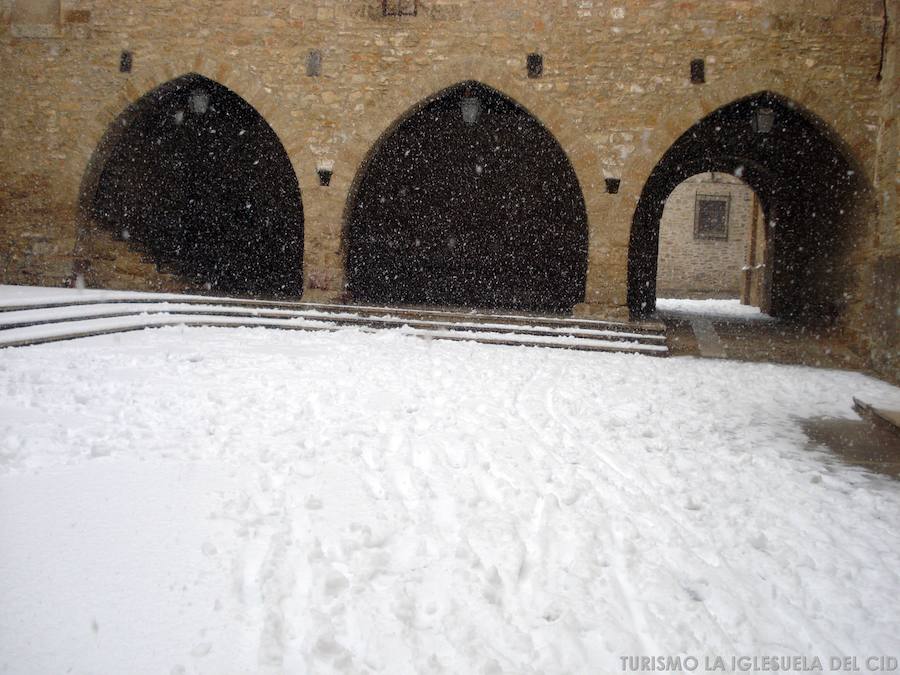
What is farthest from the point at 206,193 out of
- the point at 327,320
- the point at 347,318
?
the point at 347,318

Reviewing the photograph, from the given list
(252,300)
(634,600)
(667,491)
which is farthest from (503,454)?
(252,300)

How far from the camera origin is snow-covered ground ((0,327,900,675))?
1.57 meters

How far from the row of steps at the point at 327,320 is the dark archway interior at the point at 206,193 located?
88.2 inches

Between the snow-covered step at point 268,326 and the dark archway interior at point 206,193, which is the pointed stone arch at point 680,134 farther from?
the dark archway interior at point 206,193

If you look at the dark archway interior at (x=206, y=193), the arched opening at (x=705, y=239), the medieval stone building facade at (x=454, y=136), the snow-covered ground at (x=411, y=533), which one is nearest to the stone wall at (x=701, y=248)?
the arched opening at (x=705, y=239)

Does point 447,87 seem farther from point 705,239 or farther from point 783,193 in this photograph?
point 705,239

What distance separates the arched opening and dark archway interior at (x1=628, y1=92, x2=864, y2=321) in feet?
20.0

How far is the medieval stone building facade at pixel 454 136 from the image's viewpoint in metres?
7.34

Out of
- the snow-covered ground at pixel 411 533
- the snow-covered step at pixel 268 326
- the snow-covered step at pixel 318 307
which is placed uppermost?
the snow-covered step at pixel 318 307

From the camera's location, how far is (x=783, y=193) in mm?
11266

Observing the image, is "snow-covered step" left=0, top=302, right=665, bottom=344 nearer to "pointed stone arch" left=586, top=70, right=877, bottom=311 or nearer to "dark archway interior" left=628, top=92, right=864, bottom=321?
"pointed stone arch" left=586, top=70, right=877, bottom=311

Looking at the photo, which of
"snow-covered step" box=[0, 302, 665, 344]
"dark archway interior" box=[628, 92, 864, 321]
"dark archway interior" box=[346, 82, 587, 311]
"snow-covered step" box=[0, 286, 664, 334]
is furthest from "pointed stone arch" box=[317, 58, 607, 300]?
"dark archway interior" box=[346, 82, 587, 311]

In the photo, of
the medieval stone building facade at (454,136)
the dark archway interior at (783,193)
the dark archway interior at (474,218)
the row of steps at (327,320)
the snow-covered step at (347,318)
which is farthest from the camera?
the dark archway interior at (474,218)

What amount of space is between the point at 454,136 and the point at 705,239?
11.3 m
